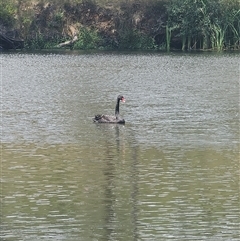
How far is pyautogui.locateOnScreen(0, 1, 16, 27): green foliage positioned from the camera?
99.6m

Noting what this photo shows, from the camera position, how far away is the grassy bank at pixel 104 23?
95188mm

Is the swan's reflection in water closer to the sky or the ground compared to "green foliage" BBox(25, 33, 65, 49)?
closer to the sky

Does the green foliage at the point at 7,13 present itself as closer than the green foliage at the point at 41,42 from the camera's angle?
Yes

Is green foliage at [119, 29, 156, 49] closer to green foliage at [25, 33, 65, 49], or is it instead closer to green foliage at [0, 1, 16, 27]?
green foliage at [25, 33, 65, 49]

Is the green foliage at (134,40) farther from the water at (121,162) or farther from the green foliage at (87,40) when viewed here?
the water at (121,162)

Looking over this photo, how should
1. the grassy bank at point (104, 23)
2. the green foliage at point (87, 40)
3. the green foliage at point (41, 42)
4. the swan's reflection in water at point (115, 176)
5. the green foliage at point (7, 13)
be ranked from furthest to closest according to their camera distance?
the green foliage at point (41, 42) < the green foliage at point (7, 13) < the green foliage at point (87, 40) < the grassy bank at point (104, 23) < the swan's reflection in water at point (115, 176)

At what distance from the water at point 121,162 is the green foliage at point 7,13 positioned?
4577cm

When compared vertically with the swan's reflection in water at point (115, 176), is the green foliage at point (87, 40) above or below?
below

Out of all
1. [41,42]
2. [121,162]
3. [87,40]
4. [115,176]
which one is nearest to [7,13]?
[41,42]

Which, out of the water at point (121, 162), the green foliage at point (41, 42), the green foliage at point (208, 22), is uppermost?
the green foliage at point (208, 22)

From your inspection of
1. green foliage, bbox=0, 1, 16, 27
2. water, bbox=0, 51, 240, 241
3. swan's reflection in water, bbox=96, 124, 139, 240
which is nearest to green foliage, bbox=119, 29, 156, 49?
green foliage, bbox=0, 1, 16, 27

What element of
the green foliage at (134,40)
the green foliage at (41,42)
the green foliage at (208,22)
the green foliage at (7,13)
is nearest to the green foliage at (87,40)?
the green foliage at (41,42)

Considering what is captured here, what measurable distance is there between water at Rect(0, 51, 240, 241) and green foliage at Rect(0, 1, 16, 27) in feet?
150

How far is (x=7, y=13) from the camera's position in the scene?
100125 mm
